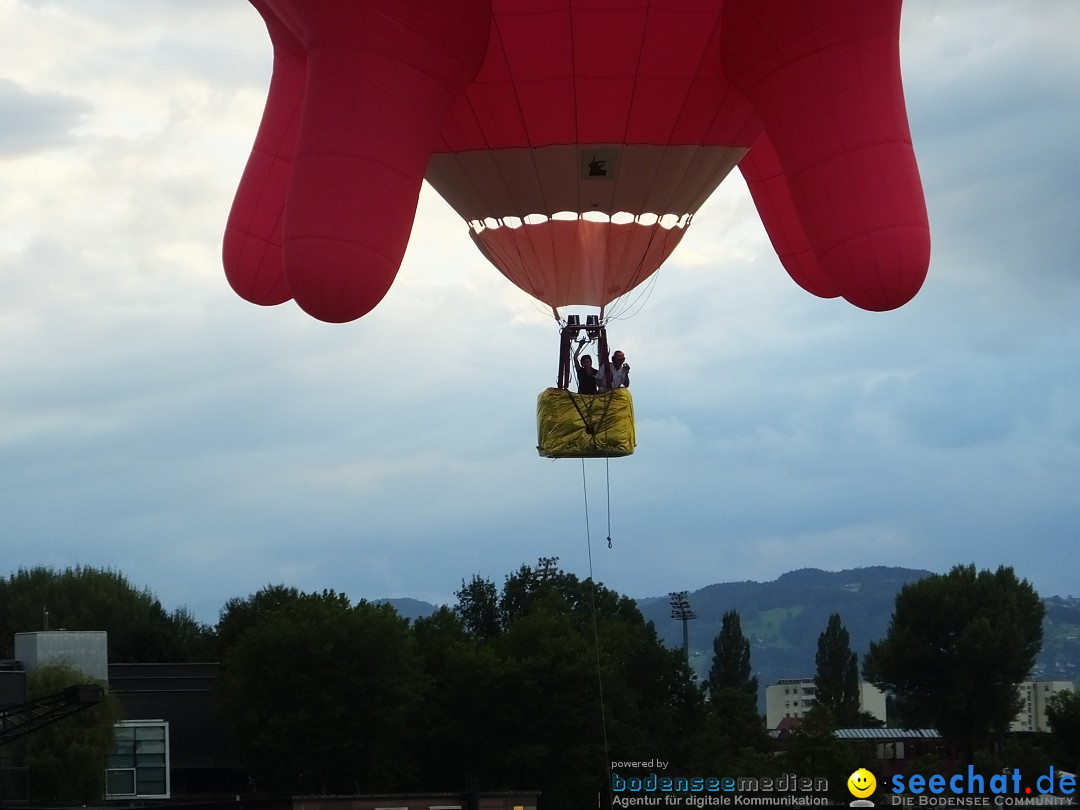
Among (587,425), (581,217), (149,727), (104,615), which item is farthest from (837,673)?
(581,217)

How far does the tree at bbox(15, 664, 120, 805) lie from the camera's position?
148 ft

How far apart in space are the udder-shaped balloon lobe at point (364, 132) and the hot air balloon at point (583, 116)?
0.02m

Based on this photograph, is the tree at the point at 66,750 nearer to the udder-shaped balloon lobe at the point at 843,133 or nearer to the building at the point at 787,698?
the udder-shaped balloon lobe at the point at 843,133

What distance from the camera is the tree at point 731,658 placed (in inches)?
3671

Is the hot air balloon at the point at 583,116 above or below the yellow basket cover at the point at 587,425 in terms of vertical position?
above

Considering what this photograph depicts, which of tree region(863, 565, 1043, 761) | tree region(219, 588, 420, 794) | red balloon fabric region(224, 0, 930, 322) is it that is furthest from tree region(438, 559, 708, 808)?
red balloon fabric region(224, 0, 930, 322)

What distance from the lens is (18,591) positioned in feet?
254

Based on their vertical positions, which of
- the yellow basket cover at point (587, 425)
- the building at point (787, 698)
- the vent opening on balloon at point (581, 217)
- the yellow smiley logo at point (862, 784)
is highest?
the vent opening on balloon at point (581, 217)

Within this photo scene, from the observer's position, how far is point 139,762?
50344 mm

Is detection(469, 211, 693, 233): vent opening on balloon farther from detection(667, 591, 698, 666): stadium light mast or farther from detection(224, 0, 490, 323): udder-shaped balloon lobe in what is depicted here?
detection(667, 591, 698, 666): stadium light mast

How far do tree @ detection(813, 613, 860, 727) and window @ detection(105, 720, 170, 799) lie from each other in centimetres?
4581

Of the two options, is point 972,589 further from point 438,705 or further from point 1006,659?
point 438,705

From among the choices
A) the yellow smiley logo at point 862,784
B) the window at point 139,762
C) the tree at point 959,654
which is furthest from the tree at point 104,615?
the yellow smiley logo at point 862,784

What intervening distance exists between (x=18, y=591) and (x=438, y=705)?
30911 millimetres
